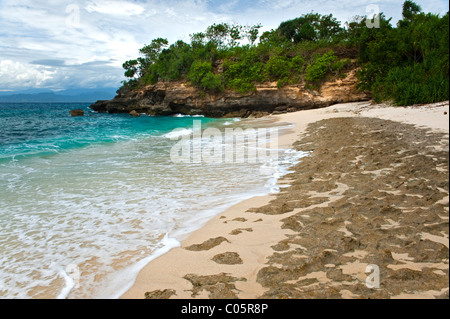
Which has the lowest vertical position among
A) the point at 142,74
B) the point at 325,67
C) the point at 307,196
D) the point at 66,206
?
the point at 66,206

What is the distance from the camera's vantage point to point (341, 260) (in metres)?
2.56

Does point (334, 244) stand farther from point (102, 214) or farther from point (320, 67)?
point (320, 67)

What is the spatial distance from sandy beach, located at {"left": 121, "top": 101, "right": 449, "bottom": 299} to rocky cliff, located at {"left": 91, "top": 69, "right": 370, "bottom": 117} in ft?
83.7

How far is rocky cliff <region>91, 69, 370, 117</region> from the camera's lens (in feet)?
91.4

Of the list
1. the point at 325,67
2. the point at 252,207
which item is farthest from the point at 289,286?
the point at 325,67

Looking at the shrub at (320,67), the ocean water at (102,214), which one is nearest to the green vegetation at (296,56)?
the shrub at (320,67)

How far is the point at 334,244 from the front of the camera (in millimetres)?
2838

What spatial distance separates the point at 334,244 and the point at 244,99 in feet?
99.6

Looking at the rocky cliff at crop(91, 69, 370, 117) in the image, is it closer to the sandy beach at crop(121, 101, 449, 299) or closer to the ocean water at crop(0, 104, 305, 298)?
the ocean water at crop(0, 104, 305, 298)

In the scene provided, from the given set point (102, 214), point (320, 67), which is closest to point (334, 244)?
point (102, 214)

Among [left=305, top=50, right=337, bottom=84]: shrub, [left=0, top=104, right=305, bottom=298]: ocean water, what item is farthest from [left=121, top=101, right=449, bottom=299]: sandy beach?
[left=305, top=50, right=337, bottom=84]: shrub
